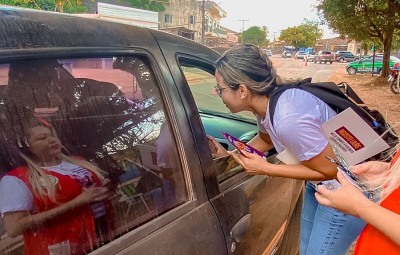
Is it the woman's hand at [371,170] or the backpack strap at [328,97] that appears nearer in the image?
the woman's hand at [371,170]

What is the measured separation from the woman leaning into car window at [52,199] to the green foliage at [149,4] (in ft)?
146

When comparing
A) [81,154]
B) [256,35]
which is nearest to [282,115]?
[81,154]

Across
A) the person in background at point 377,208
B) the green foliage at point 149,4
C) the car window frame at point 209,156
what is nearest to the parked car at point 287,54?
the green foliage at point 149,4

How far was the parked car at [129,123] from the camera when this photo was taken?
3.23 ft

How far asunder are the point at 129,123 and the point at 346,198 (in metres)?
0.79

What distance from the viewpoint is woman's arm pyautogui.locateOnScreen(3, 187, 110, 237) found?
94 cm

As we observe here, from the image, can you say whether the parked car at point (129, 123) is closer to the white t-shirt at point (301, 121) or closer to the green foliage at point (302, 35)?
the white t-shirt at point (301, 121)

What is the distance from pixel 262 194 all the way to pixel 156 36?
100 cm

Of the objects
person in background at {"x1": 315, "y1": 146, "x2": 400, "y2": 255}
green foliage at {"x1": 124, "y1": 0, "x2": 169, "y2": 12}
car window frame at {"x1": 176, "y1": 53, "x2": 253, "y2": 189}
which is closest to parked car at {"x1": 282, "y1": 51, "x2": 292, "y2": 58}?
green foliage at {"x1": 124, "y1": 0, "x2": 169, "y2": 12}

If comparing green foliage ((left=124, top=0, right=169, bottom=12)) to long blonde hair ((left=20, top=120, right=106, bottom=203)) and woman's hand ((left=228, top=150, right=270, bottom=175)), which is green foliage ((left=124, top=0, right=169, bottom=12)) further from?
long blonde hair ((left=20, top=120, right=106, bottom=203))

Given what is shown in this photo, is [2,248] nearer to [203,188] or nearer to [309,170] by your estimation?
[203,188]

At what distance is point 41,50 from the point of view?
3.27 feet

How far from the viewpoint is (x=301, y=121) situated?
5.00 feet

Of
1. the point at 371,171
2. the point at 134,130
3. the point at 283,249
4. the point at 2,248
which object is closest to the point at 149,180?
the point at 134,130
